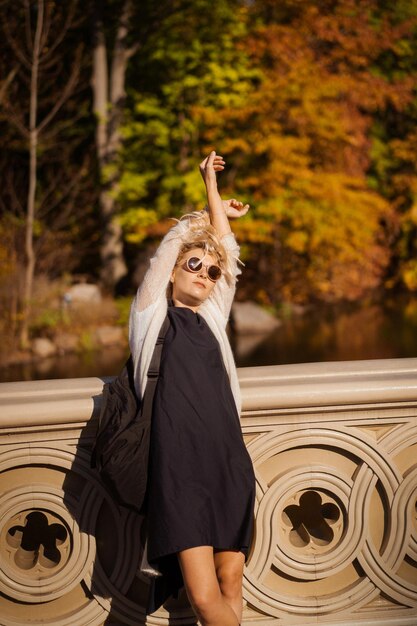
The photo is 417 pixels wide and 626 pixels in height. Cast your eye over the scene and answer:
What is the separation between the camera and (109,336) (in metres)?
12.6

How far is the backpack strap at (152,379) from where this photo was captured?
79.4 inches

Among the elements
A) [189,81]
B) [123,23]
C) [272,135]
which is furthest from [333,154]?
[123,23]

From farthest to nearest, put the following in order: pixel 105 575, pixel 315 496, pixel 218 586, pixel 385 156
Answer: pixel 385 156, pixel 315 496, pixel 105 575, pixel 218 586

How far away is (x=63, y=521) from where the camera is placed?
2.17 m

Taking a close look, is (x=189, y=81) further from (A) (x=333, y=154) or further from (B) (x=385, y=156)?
(B) (x=385, y=156)

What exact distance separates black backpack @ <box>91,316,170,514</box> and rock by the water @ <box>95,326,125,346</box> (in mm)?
10509

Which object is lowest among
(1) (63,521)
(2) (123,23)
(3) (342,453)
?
(1) (63,521)

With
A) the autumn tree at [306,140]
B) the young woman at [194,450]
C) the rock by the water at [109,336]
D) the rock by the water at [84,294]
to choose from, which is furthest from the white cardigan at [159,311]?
the autumn tree at [306,140]

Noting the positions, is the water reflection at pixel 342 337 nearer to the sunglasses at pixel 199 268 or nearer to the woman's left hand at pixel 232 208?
the woman's left hand at pixel 232 208

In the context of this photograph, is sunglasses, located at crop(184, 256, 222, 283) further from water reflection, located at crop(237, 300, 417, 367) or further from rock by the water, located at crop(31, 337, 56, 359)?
rock by the water, located at crop(31, 337, 56, 359)

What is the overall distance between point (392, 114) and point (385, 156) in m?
1.75

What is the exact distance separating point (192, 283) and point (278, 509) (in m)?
0.79

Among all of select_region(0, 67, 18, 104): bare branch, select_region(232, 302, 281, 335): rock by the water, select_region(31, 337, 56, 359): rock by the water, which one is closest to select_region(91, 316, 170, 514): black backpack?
select_region(31, 337, 56, 359): rock by the water

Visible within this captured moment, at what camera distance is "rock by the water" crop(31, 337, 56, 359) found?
11555 millimetres
